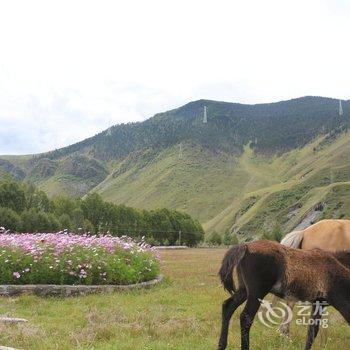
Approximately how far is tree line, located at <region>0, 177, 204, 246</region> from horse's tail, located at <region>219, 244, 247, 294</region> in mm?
69376

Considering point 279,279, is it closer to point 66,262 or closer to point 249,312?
point 249,312

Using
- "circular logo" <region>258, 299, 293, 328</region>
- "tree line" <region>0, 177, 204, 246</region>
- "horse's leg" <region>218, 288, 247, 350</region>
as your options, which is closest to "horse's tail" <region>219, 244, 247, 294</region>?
"horse's leg" <region>218, 288, 247, 350</region>

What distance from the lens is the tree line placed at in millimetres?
75875

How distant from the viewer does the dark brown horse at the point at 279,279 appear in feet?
24.4

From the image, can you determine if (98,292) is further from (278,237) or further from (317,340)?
(278,237)

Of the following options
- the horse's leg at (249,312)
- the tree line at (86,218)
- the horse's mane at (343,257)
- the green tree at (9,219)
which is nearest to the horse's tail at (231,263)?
the horse's leg at (249,312)

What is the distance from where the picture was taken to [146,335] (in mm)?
9094

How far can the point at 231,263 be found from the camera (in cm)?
754

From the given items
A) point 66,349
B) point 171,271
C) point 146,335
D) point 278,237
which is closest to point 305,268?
point 146,335

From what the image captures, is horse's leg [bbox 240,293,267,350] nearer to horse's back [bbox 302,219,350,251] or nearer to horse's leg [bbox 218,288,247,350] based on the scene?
horse's leg [bbox 218,288,247,350]

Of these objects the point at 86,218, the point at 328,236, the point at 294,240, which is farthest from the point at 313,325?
the point at 86,218

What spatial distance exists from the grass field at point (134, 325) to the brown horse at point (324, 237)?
160 centimetres

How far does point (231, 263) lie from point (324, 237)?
4.20m

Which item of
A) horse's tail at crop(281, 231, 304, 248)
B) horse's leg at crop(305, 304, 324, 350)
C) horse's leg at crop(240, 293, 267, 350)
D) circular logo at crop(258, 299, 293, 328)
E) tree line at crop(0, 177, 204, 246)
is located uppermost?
horse's tail at crop(281, 231, 304, 248)
